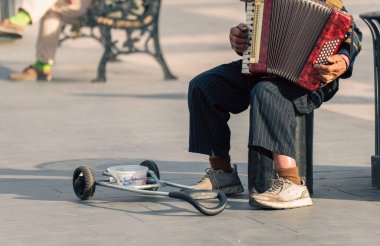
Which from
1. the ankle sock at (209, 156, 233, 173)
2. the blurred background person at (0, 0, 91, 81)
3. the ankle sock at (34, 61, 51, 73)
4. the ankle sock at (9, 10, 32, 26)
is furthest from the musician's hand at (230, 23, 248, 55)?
the ankle sock at (34, 61, 51, 73)

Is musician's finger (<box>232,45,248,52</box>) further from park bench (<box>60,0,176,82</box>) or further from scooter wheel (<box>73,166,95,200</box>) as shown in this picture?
park bench (<box>60,0,176,82</box>)

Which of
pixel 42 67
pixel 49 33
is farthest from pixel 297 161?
pixel 49 33

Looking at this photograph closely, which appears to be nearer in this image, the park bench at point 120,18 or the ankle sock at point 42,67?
the ankle sock at point 42,67

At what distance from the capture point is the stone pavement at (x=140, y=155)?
229 inches

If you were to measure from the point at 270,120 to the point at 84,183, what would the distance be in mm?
1034

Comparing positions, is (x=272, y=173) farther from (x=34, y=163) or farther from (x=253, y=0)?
(x=34, y=163)

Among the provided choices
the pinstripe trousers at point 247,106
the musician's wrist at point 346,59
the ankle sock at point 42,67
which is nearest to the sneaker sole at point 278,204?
the pinstripe trousers at point 247,106

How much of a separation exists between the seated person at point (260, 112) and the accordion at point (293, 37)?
0.06 meters

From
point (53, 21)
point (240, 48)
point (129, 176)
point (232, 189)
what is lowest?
point (232, 189)

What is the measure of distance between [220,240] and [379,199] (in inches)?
52.7

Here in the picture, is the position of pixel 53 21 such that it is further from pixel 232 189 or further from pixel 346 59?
pixel 346 59

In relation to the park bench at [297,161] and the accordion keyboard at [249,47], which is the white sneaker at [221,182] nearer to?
the park bench at [297,161]

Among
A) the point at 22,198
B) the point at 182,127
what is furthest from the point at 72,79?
the point at 22,198

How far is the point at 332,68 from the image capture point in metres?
6.27
